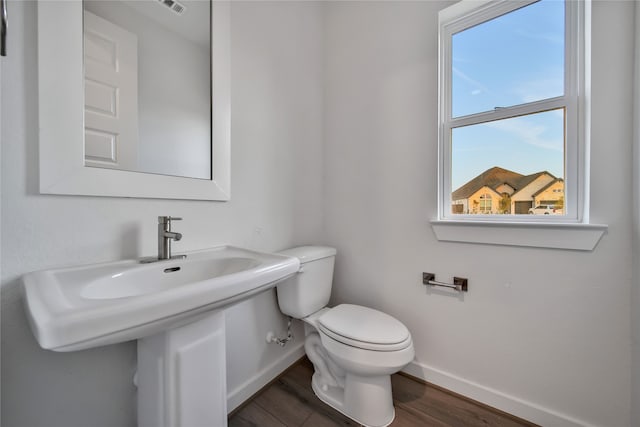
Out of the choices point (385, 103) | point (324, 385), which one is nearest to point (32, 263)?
point (324, 385)

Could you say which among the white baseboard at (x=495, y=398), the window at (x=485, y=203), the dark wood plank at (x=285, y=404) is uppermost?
the window at (x=485, y=203)

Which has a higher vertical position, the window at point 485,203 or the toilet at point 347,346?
the window at point 485,203

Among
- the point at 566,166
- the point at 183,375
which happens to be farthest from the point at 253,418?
the point at 566,166

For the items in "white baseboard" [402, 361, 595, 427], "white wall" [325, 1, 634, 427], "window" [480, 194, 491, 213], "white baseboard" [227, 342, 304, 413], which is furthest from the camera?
"window" [480, 194, 491, 213]

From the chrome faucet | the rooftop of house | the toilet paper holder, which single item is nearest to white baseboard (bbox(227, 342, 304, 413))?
the chrome faucet

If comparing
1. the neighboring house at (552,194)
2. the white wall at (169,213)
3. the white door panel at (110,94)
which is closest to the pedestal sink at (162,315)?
the white wall at (169,213)

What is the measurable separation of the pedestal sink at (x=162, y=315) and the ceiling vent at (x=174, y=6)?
3.18ft

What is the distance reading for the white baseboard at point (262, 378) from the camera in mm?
1119

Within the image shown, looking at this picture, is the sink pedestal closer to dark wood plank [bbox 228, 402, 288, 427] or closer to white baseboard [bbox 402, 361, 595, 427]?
dark wood plank [bbox 228, 402, 288, 427]

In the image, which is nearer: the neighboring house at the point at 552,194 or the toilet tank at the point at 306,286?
the neighboring house at the point at 552,194

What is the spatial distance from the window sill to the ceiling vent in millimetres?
1459

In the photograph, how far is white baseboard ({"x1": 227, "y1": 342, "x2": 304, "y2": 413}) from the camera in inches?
44.1

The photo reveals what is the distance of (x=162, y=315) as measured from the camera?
48 centimetres

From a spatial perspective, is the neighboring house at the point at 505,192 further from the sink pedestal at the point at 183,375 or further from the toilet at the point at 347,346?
the sink pedestal at the point at 183,375
